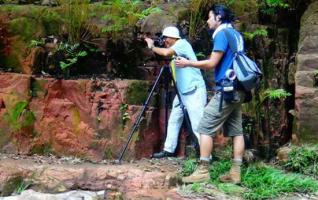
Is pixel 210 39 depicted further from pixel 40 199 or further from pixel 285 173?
pixel 40 199

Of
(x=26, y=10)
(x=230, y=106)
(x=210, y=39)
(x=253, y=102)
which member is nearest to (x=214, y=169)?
(x=230, y=106)

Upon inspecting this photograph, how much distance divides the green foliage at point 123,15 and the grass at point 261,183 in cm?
292

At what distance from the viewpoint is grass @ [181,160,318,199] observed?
5914mm

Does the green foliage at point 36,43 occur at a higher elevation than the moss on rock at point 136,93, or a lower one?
higher

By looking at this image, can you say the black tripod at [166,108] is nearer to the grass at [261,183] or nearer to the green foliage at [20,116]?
the grass at [261,183]

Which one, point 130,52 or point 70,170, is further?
point 130,52

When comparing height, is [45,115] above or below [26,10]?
below

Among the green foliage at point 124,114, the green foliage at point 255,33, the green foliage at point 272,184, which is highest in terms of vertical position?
the green foliage at point 255,33

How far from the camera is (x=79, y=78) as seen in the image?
8.27 meters

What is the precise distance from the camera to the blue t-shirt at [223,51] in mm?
6004

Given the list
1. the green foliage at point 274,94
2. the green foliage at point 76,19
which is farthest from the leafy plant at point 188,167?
the green foliage at point 76,19

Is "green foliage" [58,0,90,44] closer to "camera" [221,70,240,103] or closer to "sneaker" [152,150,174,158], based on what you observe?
"sneaker" [152,150,174,158]

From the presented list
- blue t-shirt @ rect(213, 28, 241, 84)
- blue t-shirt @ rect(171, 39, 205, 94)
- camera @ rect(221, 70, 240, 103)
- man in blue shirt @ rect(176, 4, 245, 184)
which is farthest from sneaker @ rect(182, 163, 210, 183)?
blue t-shirt @ rect(171, 39, 205, 94)

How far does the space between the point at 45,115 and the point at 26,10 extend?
7.17 feet
